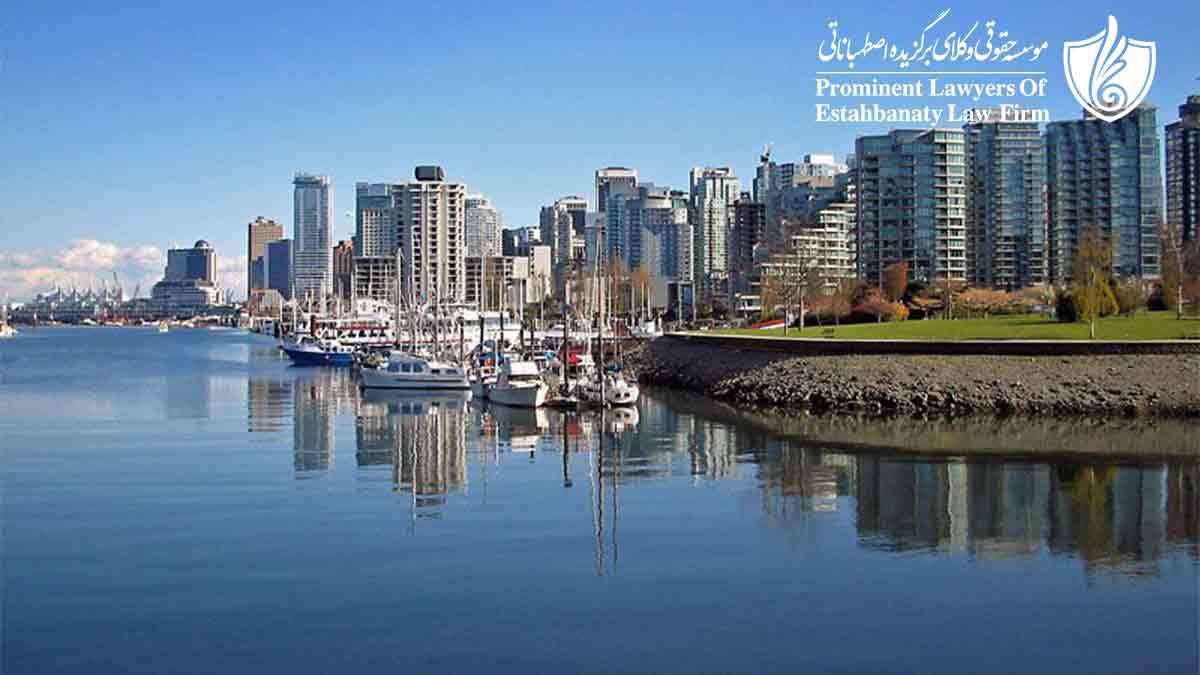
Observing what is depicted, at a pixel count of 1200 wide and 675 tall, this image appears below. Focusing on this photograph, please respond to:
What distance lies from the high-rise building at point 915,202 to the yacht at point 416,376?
4899 cm

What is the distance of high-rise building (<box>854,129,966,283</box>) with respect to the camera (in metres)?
97.1

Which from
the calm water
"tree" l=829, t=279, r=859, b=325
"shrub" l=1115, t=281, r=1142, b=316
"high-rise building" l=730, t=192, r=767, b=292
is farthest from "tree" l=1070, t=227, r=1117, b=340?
"high-rise building" l=730, t=192, r=767, b=292

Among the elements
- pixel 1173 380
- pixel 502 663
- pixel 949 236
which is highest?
pixel 949 236

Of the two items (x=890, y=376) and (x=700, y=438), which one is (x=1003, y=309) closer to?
(x=890, y=376)

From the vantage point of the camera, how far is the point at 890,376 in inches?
1725

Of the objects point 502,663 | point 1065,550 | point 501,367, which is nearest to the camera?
point 502,663

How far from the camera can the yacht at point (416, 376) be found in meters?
55.8

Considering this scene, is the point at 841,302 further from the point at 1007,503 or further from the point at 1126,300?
the point at 1007,503

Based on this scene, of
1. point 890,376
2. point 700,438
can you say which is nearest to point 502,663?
point 700,438

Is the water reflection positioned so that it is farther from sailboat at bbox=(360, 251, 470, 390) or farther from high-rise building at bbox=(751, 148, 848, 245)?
high-rise building at bbox=(751, 148, 848, 245)

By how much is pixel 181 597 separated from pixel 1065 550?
14130mm

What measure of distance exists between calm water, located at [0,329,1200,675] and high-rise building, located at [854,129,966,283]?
6429cm

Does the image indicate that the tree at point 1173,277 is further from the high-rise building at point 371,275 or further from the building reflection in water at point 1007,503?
the high-rise building at point 371,275

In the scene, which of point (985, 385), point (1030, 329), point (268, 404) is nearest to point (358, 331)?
point (268, 404)
